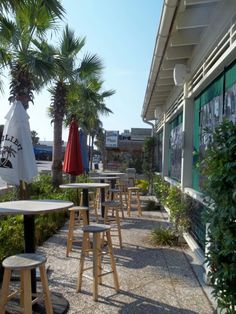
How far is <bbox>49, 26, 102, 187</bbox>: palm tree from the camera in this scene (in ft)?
37.1

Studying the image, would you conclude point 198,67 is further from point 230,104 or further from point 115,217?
point 115,217

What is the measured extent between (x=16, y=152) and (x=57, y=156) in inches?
278

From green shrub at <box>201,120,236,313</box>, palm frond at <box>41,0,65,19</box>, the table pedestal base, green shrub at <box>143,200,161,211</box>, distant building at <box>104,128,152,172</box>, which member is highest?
palm frond at <box>41,0,65,19</box>

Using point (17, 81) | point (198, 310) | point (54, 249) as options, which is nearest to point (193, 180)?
point (54, 249)

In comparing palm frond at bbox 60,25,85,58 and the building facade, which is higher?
palm frond at bbox 60,25,85,58

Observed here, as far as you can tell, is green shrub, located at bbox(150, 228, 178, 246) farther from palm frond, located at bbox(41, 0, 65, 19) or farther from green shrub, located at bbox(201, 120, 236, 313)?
palm frond, located at bbox(41, 0, 65, 19)

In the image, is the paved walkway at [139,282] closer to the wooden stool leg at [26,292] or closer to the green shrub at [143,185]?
the wooden stool leg at [26,292]

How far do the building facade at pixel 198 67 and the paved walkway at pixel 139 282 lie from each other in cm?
63

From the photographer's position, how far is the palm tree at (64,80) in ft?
37.1

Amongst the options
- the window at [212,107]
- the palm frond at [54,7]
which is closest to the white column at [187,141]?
the window at [212,107]

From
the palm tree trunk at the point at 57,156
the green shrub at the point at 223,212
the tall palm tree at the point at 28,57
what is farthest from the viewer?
the palm tree trunk at the point at 57,156

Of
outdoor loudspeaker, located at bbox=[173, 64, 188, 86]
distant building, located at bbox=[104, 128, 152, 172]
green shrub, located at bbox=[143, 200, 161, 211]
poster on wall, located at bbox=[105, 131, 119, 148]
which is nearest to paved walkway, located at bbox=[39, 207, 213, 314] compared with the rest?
outdoor loudspeaker, located at bbox=[173, 64, 188, 86]

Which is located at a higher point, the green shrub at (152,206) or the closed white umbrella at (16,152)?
the closed white umbrella at (16,152)

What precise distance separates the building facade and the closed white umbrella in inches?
79.0
